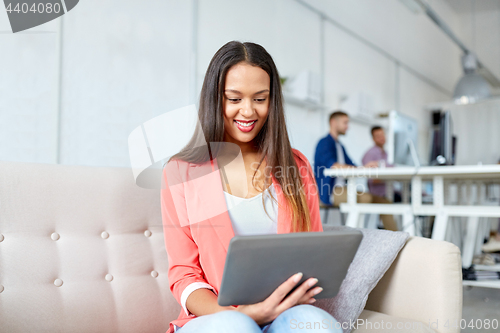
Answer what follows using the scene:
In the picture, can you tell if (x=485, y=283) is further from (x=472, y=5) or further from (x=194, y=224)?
(x=472, y=5)

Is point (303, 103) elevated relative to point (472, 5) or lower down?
lower down

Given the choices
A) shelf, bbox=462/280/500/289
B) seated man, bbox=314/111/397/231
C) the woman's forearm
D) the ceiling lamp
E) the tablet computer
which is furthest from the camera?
the ceiling lamp

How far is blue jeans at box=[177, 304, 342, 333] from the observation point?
71 cm

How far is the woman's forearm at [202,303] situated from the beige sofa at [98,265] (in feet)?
0.97

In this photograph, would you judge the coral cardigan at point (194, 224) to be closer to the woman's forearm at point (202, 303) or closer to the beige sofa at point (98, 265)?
the woman's forearm at point (202, 303)

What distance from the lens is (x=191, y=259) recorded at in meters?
0.93

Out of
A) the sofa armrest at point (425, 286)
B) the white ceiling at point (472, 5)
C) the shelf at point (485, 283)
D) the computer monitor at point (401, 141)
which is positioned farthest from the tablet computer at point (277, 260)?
the white ceiling at point (472, 5)

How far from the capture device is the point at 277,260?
696 millimetres

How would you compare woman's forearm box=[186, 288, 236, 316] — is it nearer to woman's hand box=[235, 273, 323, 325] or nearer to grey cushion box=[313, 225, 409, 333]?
woman's hand box=[235, 273, 323, 325]

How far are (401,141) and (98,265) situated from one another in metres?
2.18

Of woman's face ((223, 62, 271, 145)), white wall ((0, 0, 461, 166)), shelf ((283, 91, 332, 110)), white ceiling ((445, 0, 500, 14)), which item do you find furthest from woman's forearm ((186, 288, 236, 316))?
white ceiling ((445, 0, 500, 14))

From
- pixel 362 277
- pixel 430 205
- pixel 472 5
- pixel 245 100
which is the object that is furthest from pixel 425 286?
pixel 472 5

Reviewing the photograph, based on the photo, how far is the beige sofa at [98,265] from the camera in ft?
3.16

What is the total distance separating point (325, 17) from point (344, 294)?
417 centimetres
